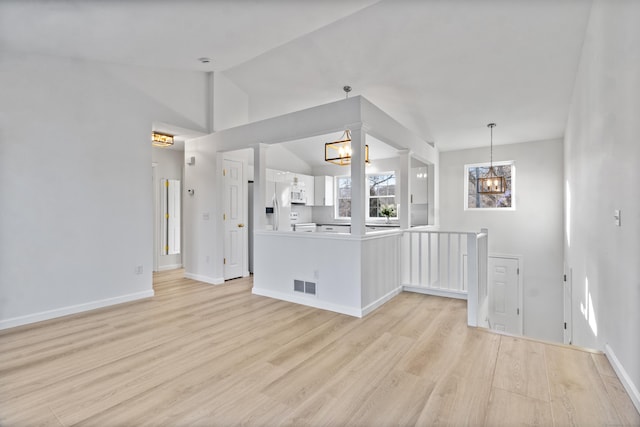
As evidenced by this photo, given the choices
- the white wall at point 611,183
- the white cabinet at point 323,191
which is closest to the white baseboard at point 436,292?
the white wall at point 611,183

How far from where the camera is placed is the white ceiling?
10.2 feet

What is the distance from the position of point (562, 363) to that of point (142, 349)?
3346mm

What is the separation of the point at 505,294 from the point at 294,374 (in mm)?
5756

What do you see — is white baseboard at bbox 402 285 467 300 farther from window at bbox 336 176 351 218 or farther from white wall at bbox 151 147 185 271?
white wall at bbox 151 147 185 271

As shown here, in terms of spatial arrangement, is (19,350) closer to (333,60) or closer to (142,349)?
(142,349)

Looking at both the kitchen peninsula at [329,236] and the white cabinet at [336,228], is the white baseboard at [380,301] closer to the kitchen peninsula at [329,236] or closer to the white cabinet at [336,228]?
the kitchen peninsula at [329,236]

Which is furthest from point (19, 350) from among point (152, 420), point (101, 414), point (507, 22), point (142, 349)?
point (507, 22)

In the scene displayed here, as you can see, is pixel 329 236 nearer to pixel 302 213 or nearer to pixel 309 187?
pixel 309 187

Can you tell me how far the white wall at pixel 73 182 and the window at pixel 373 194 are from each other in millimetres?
4558

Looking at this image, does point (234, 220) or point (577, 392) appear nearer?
A: point (577, 392)

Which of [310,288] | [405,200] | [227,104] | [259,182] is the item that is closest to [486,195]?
[405,200]

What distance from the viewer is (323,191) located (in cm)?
802

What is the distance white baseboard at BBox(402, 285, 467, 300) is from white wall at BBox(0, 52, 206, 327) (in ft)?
12.1

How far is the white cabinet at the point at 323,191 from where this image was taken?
8.01 meters
